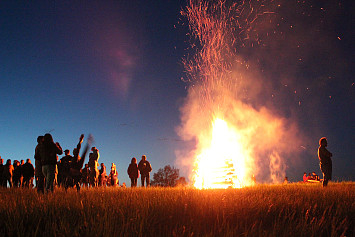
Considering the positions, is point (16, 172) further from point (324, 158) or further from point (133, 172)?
point (324, 158)

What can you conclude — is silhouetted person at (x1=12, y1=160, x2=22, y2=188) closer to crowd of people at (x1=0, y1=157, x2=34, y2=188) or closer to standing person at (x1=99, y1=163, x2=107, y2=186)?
crowd of people at (x1=0, y1=157, x2=34, y2=188)

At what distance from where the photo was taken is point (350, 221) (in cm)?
473

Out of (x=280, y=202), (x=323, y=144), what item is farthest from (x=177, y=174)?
(x=280, y=202)

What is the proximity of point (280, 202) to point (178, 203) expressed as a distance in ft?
7.57

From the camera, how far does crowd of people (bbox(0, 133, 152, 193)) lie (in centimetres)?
783

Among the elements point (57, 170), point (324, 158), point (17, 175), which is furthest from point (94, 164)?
point (324, 158)

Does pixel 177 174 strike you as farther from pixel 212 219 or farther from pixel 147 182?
pixel 212 219

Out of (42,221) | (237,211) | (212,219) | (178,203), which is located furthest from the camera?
(178,203)

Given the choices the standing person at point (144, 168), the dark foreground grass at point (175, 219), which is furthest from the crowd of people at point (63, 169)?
the dark foreground grass at point (175, 219)

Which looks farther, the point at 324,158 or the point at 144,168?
the point at 144,168

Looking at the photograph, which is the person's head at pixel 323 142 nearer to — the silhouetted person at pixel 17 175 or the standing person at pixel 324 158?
the standing person at pixel 324 158

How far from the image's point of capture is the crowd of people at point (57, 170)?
7828mm

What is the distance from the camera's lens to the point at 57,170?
33.8 feet

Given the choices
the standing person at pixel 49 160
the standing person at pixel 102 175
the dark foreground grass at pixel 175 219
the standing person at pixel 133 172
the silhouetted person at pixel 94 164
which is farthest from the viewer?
the standing person at pixel 102 175
